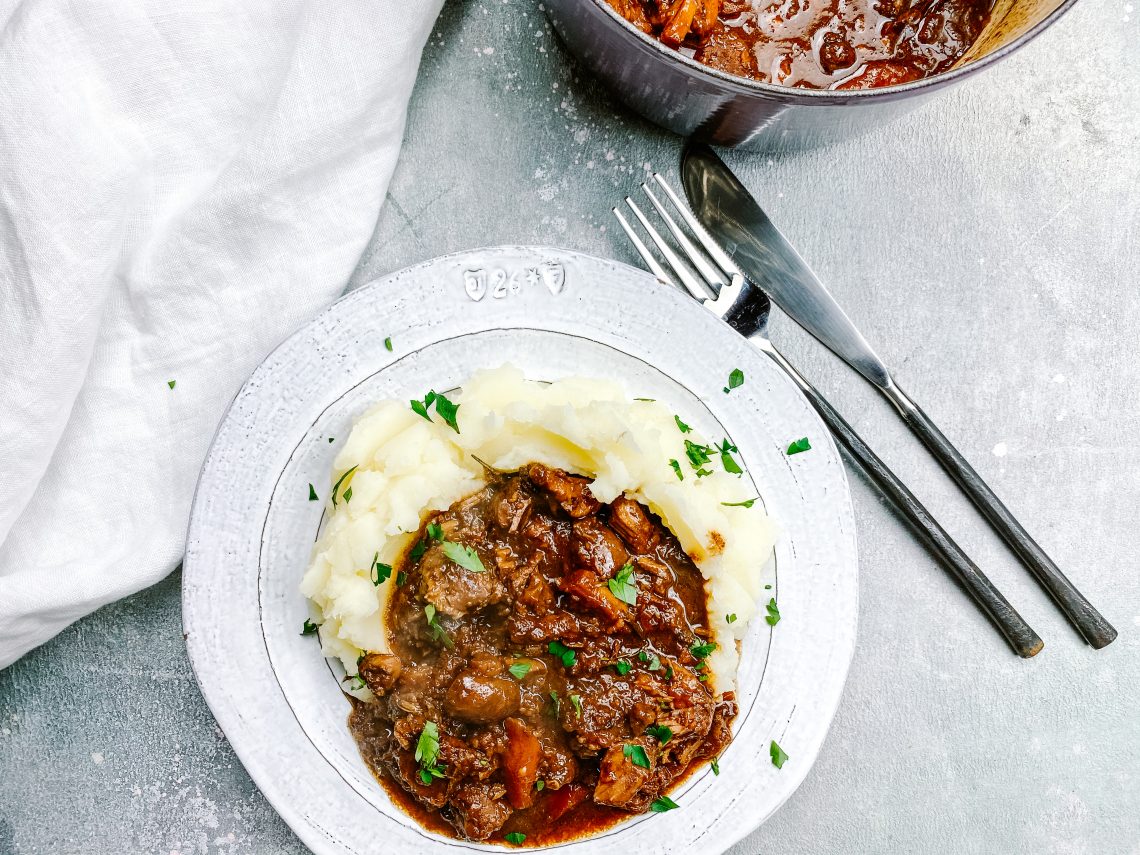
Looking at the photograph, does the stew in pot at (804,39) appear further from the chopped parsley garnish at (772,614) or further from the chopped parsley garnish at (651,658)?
the chopped parsley garnish at (651,658)

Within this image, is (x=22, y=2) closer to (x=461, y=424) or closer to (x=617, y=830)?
(x=461, y=424)

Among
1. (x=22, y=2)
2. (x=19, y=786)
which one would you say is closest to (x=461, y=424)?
(x=22, y=2)

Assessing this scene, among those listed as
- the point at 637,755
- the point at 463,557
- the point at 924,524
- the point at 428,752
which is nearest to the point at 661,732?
the point at 637,755

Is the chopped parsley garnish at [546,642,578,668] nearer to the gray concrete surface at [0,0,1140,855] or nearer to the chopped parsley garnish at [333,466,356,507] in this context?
the chopped parsley garnish at [333,466,356,507]

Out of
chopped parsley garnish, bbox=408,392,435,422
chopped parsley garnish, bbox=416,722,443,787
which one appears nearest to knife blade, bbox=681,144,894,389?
chopped parsley garnish, bbox=408,392,435,422

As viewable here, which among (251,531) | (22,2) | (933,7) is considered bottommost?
(251,531)

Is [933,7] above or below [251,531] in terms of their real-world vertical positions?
above
